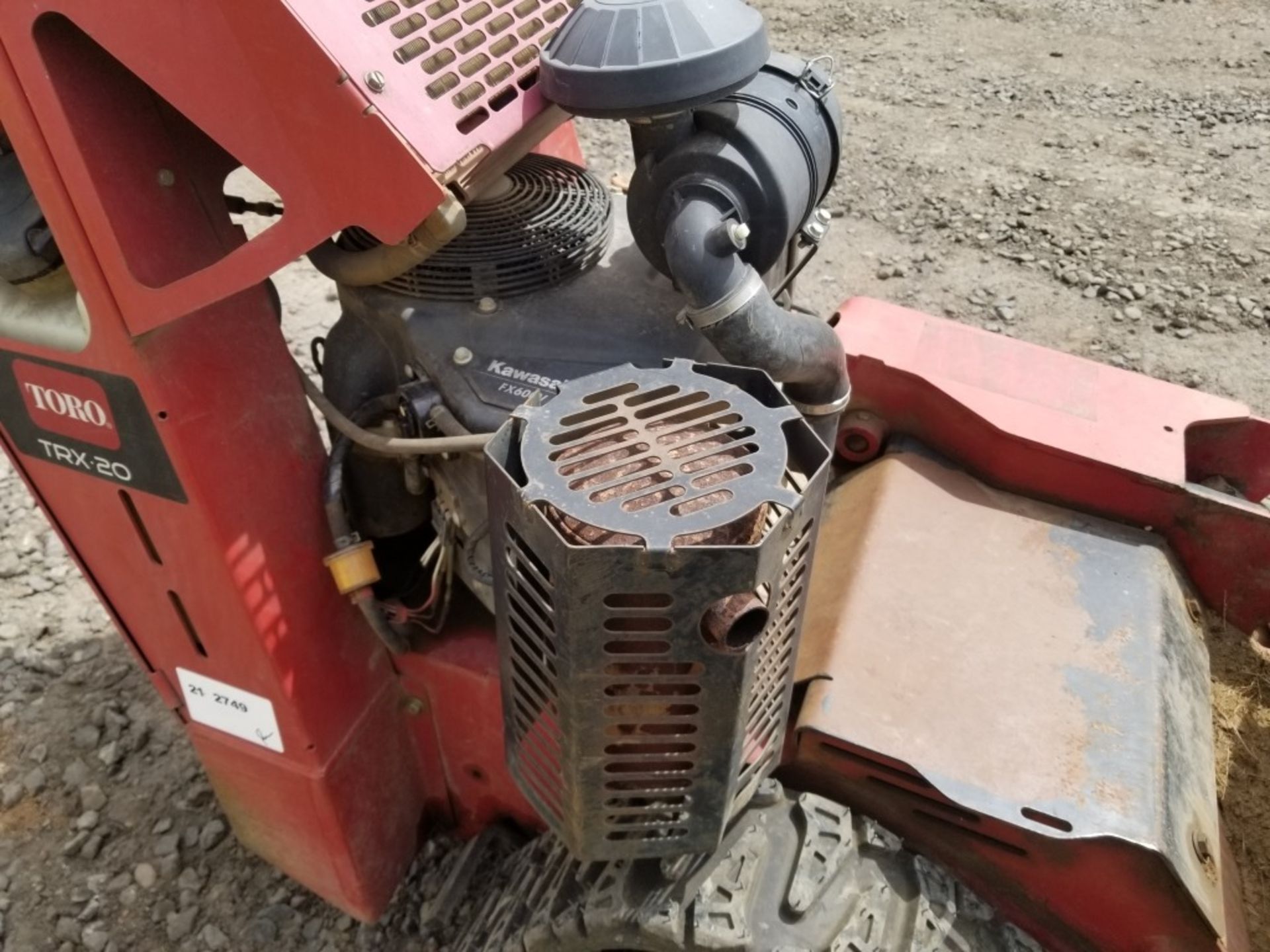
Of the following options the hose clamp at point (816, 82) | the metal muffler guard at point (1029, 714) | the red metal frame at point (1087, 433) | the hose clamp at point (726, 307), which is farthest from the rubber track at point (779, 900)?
the hose clamp at point (816, 82)

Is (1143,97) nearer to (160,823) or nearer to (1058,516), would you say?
(1058,516)

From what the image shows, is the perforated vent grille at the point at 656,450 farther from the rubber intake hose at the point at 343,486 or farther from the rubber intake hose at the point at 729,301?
the rubber intake hose at the point at 343,486

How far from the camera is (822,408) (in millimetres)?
1363

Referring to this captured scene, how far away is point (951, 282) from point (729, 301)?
2609mm

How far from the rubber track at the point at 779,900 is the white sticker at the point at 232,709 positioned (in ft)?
1.59

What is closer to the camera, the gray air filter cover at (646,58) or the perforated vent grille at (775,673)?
the perforated vent grille at (775,673)

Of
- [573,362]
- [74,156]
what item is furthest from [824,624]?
[74,156]

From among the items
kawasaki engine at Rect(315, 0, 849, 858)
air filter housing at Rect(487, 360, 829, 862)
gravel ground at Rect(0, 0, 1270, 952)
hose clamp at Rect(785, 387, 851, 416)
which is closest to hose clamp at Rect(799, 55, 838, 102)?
kawasaki engine at Rect(315, 0, 849, 858)

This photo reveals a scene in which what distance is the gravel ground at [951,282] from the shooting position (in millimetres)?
1787

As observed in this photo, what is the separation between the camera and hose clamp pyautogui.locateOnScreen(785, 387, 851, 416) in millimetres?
1357

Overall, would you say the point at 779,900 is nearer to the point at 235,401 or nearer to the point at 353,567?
the point at 353,567

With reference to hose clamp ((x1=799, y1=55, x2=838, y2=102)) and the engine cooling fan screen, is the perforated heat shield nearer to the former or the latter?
the engine cooling fan screen

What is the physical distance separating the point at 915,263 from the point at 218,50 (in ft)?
9.91

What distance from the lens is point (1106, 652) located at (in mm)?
1383
